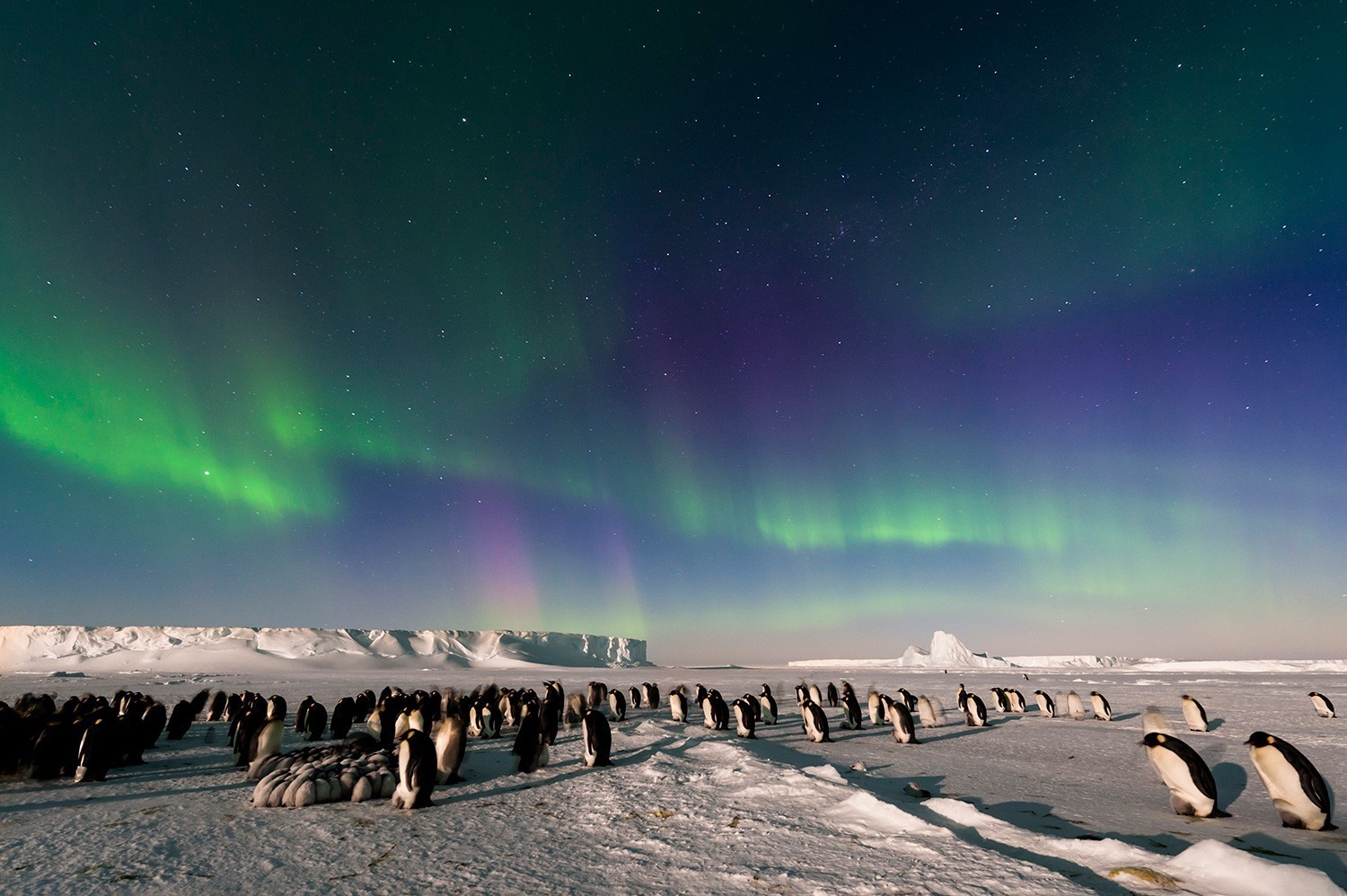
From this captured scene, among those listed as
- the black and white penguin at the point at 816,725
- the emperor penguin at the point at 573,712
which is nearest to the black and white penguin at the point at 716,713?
the black and white penguin at the point at 816,725

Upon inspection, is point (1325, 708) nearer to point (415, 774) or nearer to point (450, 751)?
point (450, 751)

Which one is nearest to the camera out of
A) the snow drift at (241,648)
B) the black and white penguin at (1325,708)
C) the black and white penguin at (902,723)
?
the black and white penguin at (902,723)

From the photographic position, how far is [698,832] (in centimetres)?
610

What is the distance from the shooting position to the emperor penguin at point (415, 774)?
7.46m

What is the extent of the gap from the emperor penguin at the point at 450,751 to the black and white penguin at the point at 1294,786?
9.88 metres

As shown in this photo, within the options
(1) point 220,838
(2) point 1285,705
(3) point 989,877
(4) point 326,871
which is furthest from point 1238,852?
(2) point 1285,705

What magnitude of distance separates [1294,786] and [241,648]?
9854cm

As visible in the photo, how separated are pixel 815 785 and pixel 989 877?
3.62m

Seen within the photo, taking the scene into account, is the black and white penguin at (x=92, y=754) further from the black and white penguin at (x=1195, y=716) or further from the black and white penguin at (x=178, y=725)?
the black and white penguin at (x=1195, y=716)

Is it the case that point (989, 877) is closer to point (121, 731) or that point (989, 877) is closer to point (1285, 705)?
point (121, 731)

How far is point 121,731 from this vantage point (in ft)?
35.8

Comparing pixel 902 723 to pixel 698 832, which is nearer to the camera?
pixel 698 832

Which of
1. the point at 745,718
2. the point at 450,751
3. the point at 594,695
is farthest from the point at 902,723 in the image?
the point at 594,695

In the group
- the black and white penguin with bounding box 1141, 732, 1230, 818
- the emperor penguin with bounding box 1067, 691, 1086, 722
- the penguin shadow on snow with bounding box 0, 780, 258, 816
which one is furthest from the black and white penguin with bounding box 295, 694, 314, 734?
the emperor penguin with bounding box 1067, 691, 1086, 722
